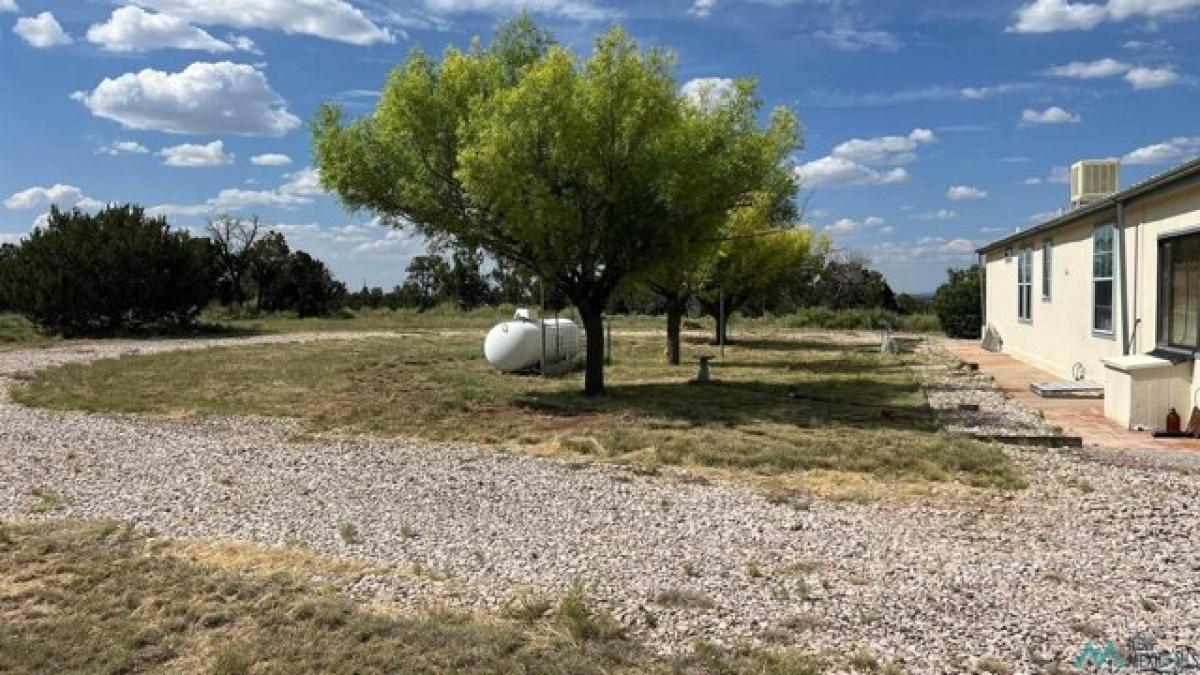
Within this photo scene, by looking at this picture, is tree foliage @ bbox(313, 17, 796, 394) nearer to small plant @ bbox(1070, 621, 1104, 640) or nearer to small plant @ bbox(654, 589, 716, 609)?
small plant @ bbox(654, 589, 716, 609)

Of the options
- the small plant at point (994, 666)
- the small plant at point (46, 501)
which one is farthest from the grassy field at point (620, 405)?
the small plant at point (46, 501)

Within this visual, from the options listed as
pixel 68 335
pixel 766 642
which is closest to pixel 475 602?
pixel 766 642

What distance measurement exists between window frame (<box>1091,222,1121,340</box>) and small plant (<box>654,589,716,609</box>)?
10368mm

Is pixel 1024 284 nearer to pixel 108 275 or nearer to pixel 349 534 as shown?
pixel 349 534

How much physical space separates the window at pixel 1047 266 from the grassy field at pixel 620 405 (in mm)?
3315

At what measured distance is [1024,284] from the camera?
68.2 feet

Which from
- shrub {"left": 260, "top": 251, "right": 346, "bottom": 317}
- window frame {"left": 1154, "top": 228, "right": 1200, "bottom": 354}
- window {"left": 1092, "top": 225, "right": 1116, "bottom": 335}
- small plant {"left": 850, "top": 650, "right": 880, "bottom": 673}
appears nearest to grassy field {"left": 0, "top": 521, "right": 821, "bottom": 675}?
small plant {"left": 850, "top": 650, "right": 880, "bottom": 673}

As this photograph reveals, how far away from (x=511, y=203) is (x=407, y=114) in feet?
9.21

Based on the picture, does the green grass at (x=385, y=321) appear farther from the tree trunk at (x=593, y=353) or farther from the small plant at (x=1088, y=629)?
the small plant at (x=1088, y=629)

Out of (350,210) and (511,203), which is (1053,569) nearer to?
(511,203)

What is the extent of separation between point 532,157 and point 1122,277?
869 cm

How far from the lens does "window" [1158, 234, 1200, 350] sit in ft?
34.6

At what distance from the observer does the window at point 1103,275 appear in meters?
13.6

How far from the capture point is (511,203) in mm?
14039
